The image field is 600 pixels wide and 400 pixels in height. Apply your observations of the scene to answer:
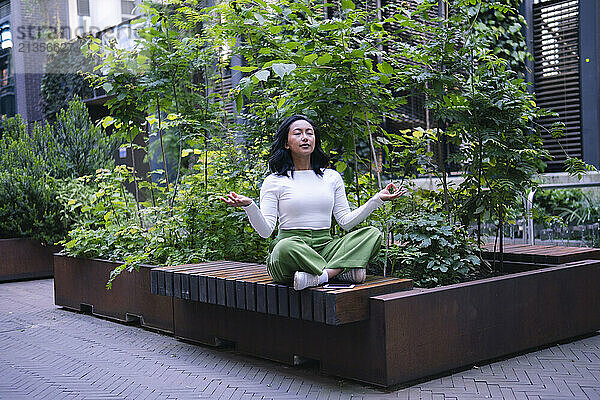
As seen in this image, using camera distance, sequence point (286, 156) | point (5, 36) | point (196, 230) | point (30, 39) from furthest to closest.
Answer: point (5, 36) < point (30, 39) < point (196, 230) < point (286, 156)

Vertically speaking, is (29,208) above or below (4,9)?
below

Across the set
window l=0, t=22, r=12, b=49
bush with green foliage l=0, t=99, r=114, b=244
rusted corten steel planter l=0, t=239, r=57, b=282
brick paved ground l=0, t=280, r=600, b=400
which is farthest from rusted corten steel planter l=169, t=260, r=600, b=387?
window l=0, t=22, r=12, b=49

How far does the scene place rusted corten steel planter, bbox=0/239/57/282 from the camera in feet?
37.4

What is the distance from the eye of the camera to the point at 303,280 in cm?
460

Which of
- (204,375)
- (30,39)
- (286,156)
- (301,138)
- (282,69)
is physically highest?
(30,39)

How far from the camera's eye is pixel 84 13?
18859 millimetres

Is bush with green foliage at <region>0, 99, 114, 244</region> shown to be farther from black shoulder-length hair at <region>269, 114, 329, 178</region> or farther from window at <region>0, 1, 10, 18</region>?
window at <region>0, 1, 10, 18</region>

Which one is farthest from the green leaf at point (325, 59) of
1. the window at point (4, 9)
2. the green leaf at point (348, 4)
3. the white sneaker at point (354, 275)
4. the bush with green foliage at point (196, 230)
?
the window at point (4, 9)

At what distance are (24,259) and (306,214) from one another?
26.4ft

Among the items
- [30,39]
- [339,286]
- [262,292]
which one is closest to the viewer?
[339,286]

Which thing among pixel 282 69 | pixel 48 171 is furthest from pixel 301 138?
pixel 48 171

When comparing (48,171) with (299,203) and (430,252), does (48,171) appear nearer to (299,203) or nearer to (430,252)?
(299,203)

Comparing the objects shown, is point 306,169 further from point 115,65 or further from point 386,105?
point 115,65

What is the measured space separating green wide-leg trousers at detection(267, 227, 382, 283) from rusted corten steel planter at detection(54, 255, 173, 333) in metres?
2.12
